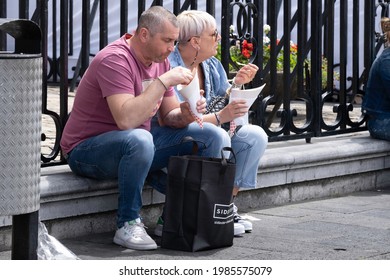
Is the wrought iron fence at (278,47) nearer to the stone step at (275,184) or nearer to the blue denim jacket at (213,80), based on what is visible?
the stone step at (275,184)

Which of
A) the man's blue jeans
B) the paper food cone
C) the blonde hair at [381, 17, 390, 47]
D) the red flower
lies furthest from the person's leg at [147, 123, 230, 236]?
the red flower

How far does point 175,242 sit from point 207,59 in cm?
115

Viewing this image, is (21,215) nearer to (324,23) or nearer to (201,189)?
(201,189)

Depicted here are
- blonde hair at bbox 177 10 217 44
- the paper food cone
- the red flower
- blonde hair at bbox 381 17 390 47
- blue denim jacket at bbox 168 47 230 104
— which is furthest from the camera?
the red flower

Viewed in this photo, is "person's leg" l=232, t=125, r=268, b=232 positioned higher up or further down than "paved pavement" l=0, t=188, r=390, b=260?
higher up

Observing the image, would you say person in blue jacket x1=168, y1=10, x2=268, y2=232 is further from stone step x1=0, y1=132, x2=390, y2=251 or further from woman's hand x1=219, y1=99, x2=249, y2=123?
stone step x1=0, y1=132, x2=390, y2=251

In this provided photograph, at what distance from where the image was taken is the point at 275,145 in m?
7.22

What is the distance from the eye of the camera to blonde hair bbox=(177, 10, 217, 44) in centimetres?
575

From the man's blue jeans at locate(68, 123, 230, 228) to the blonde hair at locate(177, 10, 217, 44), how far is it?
1.58 feet

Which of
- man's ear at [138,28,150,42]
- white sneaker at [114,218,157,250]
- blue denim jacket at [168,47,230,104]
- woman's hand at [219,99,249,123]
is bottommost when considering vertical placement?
white sneaker at [114,218,157,250]

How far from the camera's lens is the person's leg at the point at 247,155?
229 inches

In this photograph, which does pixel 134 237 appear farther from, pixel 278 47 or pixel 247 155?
pixel 278 47

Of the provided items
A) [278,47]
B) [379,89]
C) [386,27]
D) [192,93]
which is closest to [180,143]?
[192,93]

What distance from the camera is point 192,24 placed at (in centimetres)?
575
